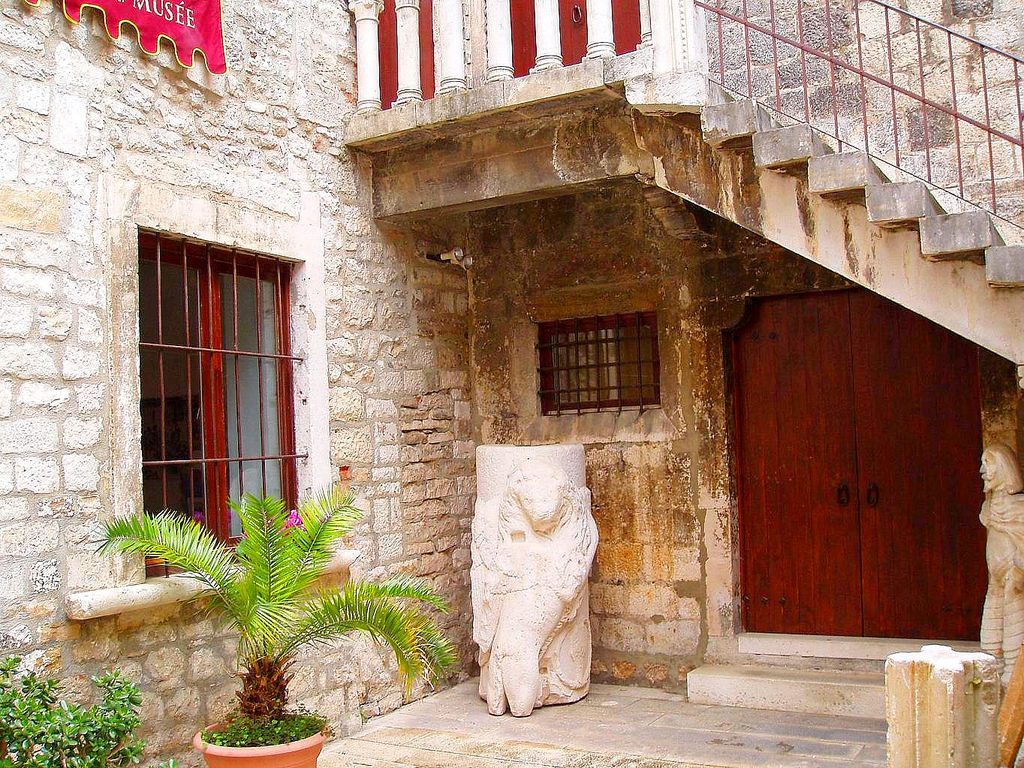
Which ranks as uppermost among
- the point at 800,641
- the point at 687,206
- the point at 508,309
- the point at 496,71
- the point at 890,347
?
the point at 496,71

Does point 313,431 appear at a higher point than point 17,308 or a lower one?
lower

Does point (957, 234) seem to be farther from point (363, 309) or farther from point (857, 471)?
point (363, 309)

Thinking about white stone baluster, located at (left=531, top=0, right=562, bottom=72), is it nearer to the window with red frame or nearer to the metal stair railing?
the metal stair railing

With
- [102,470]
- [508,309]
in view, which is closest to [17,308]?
[102,470]

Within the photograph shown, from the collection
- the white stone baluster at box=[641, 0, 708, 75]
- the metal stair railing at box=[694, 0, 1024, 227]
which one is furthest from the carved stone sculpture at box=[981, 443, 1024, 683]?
the white stone baluster at box=[641, 0, 708, 75]

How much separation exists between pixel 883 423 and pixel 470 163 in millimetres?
2911

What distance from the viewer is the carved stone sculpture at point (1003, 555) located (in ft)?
17.1

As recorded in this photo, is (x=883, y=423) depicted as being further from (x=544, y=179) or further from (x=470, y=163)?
(x=470, y=163)

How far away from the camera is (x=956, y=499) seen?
600 centimetres

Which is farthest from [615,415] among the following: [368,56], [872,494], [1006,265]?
[1006,265]

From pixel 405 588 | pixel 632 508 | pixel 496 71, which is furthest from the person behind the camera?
pixel 632 508

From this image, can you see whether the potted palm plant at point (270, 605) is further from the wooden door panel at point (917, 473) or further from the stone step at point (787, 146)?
the wooden door panel at point (917, 473)

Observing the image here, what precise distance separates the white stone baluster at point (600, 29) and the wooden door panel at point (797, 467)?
202 centimetres

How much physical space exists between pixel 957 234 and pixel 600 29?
7.05ft
